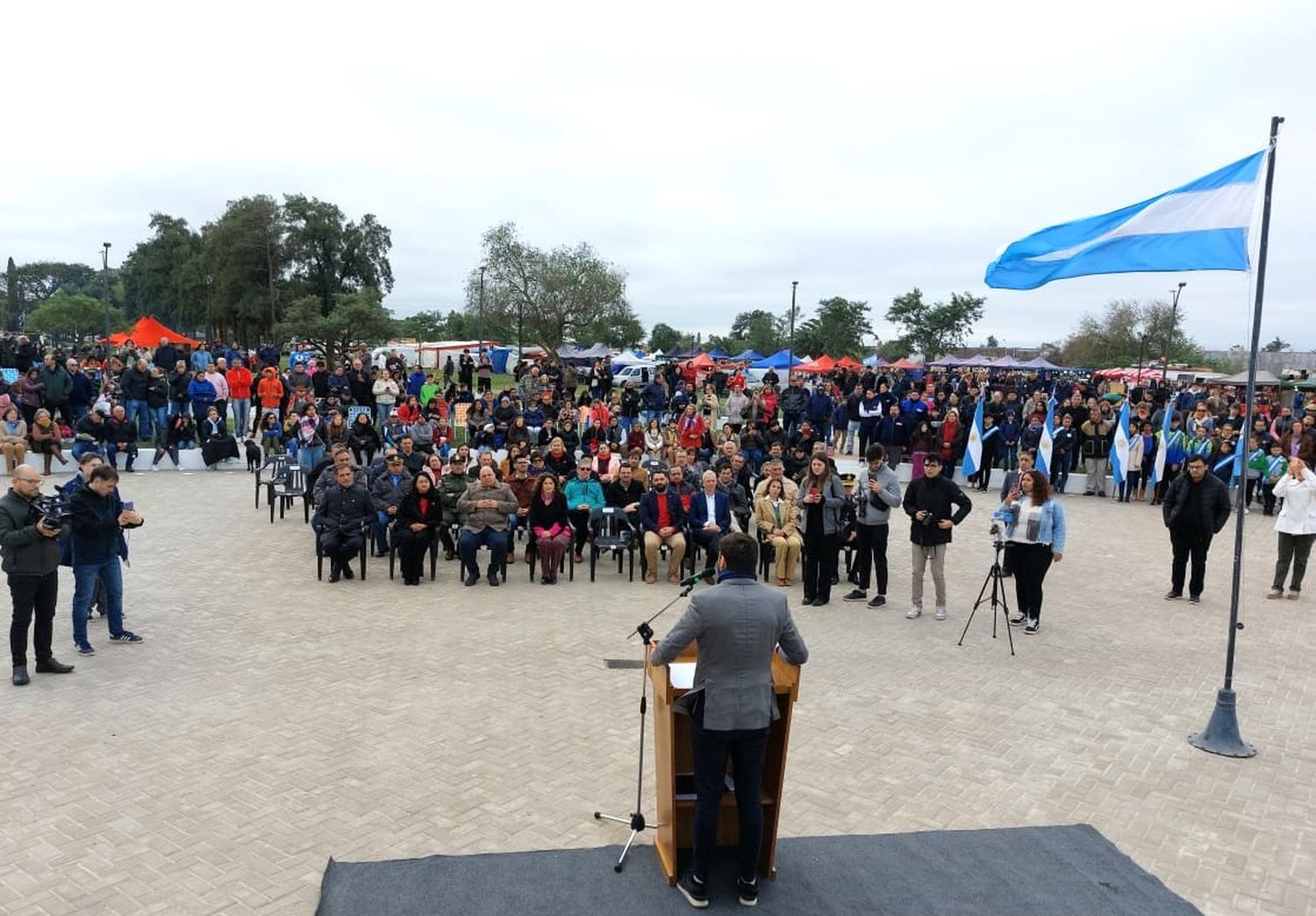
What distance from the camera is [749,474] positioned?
46.2 feet

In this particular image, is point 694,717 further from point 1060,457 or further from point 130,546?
point 1060,457

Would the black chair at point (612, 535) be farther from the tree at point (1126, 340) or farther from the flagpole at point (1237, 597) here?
the tree at point (1126, 340)

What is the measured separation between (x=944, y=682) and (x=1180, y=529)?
464 centimetres

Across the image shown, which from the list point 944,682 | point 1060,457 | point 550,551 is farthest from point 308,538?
point 1060,457

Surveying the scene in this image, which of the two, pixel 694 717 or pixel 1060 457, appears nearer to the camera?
pixel 694 717

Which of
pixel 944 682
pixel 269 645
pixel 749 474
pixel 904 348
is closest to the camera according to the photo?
pixel 944 682

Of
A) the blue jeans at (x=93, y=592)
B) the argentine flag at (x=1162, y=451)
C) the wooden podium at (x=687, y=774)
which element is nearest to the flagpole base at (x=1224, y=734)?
the wooden podium at (x=687, y=774)

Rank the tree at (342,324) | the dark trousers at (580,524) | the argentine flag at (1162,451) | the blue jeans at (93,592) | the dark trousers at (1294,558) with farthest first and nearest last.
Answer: the tree at (342,324)
the argentine flag at (1162,451)
the dark trousers at (580,524)
the dark trousers at (1294,558)
the blue jeans at (93,592)

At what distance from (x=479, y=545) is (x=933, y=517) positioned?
17.3ft

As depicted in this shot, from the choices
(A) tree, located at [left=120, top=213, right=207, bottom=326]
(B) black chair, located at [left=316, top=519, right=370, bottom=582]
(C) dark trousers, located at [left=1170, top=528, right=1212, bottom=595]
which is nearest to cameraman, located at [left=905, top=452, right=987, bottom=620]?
(C) dark trousers, located at [left=1170, top=528, right=1212, bottom=595]

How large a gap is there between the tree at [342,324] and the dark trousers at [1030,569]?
35642mm

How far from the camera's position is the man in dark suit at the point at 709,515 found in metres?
11.7

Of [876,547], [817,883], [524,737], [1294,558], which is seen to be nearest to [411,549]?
[524,737]

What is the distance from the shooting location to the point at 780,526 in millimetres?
11477
